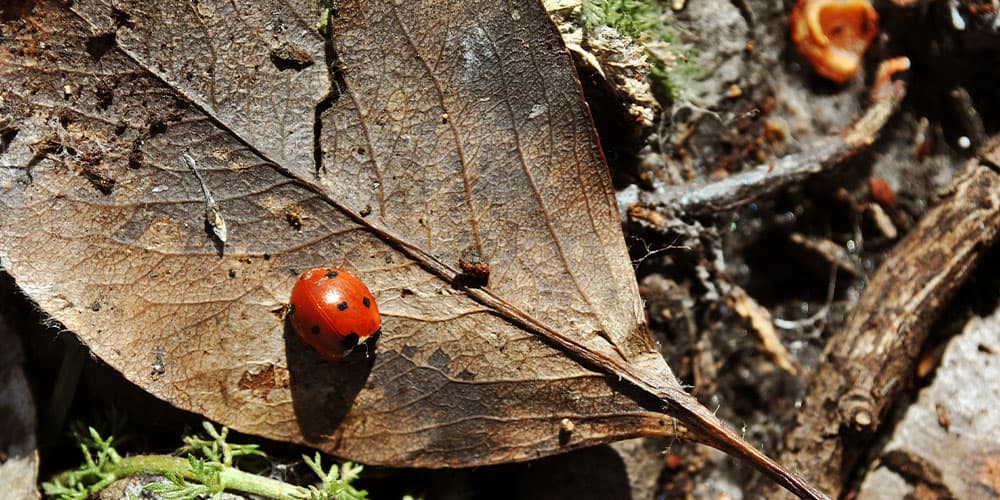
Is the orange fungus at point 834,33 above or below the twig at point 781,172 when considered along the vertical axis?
above

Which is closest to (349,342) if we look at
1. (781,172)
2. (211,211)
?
(211,211)

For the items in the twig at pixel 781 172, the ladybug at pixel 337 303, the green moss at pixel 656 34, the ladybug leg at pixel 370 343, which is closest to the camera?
the ladybug at pixel 337 303

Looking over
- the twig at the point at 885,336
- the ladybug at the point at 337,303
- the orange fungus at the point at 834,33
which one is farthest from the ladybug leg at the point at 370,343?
the orange fungus at the point at 834,33

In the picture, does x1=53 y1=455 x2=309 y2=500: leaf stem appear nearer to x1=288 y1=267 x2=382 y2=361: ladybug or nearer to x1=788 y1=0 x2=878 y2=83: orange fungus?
x1=288 y1=267 x2=382 y2=361: ladybug

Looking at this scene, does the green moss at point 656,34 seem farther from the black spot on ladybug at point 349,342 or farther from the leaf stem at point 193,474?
the leaf stem at point 193,474

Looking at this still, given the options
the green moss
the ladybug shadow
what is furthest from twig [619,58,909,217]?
the ladybug shadow

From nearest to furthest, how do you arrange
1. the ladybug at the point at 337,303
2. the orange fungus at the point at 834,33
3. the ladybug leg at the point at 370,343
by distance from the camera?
1. the ladybug at the point at 337,303
2. the ladybug leg at the point at 370,343
3. the orange fungus at the point at 834,33

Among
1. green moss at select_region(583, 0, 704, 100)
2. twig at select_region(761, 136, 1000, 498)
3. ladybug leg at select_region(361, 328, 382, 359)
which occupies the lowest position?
twig at select_region(761, 136, 1000, 498)

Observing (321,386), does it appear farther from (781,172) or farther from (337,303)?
(781,172)
